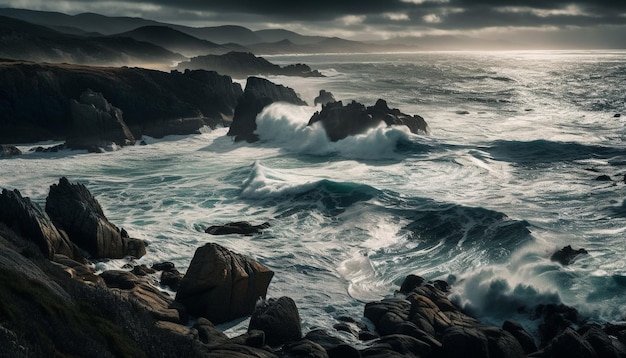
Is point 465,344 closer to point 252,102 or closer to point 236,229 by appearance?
point 236,229

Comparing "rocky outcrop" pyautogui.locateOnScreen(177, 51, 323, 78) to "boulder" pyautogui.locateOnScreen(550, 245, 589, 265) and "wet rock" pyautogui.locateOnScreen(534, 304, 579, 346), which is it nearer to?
"boulder" pyautogui.locateOnScreen(550, 245, 589, 265)

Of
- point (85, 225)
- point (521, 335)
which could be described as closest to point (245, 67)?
point (85, 225)

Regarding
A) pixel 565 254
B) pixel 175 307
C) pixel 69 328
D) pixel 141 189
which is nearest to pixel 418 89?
pixel 141 189

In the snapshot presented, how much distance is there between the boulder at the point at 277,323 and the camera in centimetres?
1719

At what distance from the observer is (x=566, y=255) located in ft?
79.8

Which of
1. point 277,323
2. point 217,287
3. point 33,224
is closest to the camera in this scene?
point 277,323

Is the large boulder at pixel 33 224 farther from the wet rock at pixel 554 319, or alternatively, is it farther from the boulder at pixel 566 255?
the boulder at pixel 566 255

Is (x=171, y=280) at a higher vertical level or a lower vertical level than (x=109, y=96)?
lower

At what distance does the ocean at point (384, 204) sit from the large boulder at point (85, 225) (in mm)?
844

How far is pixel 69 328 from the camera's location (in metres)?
10.6

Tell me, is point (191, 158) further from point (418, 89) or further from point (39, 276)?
point (418, 89)

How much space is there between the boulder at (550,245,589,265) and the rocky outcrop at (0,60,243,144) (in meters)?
43.7

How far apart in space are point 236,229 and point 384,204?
8.72m

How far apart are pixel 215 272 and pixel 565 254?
13.9 m
